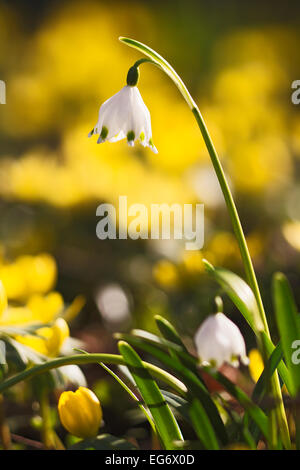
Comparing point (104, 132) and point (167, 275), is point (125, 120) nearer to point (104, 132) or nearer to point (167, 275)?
point (104, 132)

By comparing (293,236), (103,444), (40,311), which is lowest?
(103,444)

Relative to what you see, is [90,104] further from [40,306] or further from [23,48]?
[40,306]

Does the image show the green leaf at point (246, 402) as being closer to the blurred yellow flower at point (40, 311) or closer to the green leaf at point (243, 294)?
the green leaf at point (243, 294)

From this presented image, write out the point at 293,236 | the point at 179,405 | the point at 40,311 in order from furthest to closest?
the point at 293,236 → the point at 40,311 → the point at 179,405

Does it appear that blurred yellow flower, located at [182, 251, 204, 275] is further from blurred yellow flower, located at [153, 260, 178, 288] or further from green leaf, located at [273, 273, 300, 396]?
green leaf, located at [273, 273, 300, 396]

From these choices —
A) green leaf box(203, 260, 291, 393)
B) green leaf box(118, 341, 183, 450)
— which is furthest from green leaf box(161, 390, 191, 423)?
green leaf box(203, 260, 291, 393)

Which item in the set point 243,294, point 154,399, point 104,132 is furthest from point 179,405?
point 104,132
